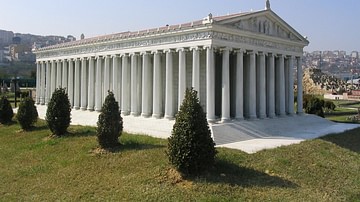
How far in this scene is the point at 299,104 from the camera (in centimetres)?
4200

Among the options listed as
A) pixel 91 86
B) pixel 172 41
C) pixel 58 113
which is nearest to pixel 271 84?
pixel 172 41

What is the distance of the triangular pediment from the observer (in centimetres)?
3256

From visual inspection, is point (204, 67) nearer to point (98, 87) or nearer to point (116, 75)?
point (116, 75)

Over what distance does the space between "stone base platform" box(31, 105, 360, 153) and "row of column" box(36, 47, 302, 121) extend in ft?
3.91

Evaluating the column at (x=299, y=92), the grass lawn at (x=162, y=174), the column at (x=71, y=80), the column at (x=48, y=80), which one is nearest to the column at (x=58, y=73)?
the column at (x=71, y=80)

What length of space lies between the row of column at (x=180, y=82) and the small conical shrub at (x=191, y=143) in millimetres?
11593

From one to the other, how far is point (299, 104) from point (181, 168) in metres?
26.8

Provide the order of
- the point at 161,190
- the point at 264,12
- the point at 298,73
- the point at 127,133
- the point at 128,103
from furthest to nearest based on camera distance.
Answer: the point at 298,73
the point at 128,103
the point at 264,12
the point at 127,133
the point at 161,190

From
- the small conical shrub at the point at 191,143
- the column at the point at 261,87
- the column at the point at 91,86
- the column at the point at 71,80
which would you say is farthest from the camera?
the column at the point at 71,80

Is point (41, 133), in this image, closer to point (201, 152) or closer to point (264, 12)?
point (201, 152)

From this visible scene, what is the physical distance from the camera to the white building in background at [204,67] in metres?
31.9

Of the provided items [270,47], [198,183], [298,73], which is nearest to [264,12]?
[270,47]

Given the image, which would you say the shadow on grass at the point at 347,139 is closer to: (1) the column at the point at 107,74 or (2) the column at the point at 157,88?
(2) the column at the point at 157,88

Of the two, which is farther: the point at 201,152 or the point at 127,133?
the point at 127,133
